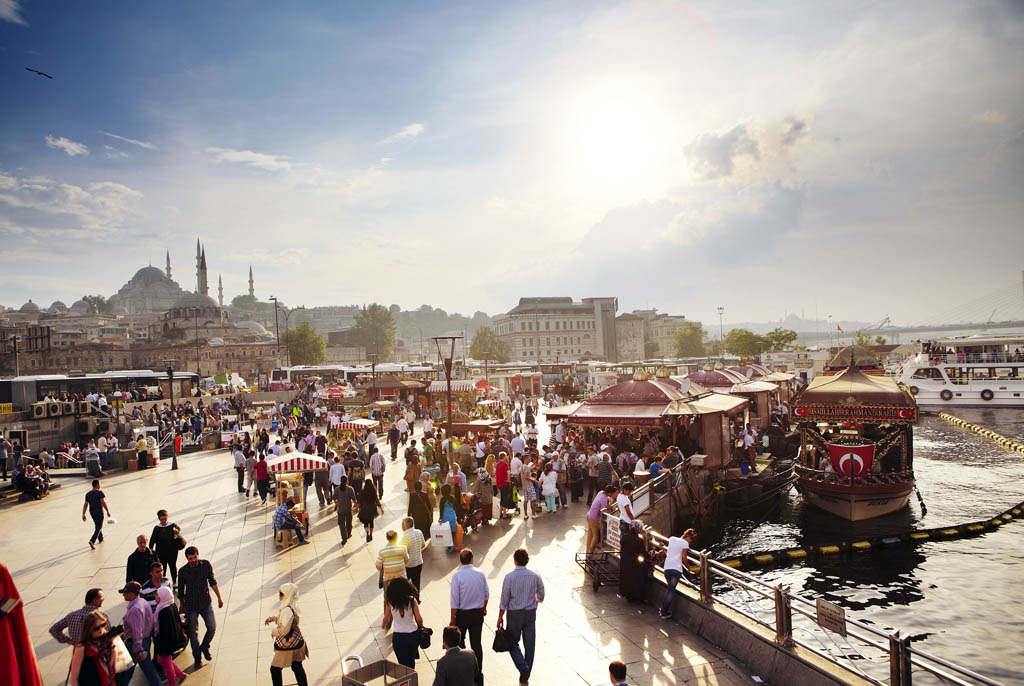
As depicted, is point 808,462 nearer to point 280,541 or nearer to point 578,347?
point 280,541

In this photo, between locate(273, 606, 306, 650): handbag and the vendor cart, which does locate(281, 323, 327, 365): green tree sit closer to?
the vendor cart

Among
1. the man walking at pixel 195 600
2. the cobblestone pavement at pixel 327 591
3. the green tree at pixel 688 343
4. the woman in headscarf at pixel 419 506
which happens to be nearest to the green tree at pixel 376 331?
the green tree at pixel 688 343

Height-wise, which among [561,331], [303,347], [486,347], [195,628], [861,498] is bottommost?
[861,498]

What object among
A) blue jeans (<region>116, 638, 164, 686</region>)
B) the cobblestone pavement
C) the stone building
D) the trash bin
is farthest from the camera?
the stone building

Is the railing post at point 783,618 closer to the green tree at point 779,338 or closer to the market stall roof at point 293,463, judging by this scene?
the market stall roof at point 293,463

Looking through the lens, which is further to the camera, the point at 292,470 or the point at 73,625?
the point at 292,470

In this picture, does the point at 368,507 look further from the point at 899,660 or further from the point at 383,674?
the point at 899,660

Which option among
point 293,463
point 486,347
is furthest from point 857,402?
point 486,347

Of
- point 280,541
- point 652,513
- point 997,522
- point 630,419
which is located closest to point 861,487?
A: point 997,522

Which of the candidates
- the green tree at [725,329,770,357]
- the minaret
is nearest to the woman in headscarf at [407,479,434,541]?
the green tree at [725,329,770,357]

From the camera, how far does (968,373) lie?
46.6 metres

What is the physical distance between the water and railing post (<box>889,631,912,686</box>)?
581 centimetres

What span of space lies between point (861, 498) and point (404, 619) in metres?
15.6

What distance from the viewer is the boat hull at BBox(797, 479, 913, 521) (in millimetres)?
16344
